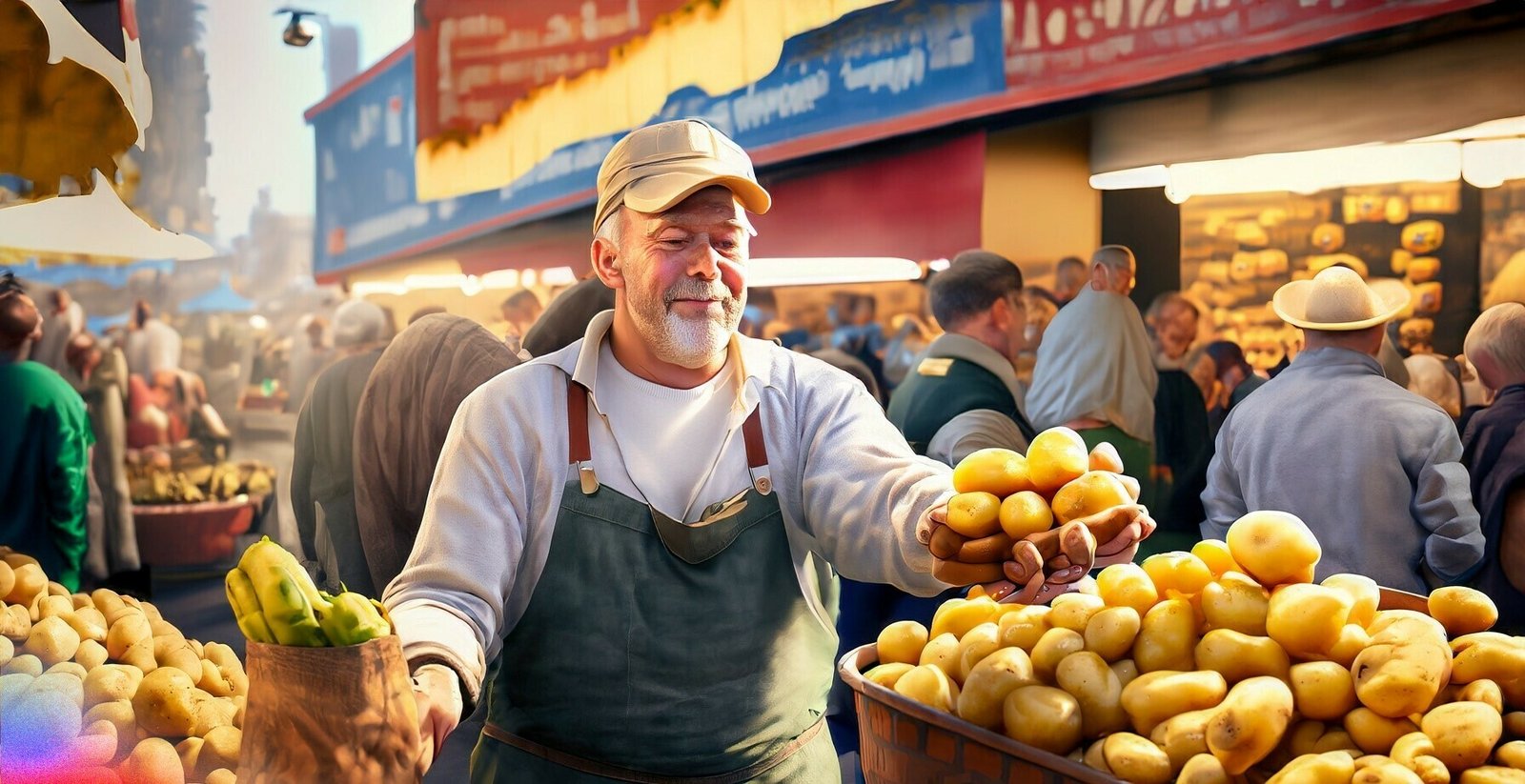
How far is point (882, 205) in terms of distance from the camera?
380 cm

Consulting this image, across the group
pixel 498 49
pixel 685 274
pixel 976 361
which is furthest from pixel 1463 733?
pixel 498 49

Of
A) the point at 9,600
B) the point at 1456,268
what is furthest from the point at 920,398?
the point at 9,600

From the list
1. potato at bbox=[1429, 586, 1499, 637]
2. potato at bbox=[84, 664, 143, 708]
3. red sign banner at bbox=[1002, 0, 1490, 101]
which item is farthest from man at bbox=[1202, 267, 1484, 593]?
potato at bbox=[84, 664, 143, 708]

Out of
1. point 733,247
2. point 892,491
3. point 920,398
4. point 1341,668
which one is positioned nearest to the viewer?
point 1341,668

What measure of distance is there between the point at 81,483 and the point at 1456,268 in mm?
4061

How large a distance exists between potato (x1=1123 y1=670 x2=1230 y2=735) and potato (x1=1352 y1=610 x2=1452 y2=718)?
0.49ft

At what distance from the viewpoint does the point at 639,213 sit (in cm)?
197

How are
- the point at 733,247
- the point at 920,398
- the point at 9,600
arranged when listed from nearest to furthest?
the point at 733,247
the point at 9,600
the point at 920,398

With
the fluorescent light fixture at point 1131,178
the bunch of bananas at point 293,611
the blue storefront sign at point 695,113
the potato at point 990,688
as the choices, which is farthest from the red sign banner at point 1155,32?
the bunch of bananas at point 293,611

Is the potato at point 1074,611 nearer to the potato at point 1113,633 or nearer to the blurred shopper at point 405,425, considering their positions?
the potato at point 1113,633

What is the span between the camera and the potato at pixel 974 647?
157 cm

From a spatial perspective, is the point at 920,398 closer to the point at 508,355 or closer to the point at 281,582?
the point at 508,355

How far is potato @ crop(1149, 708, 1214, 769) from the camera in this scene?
132cm

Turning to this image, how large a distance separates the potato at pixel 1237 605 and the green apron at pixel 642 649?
0.73 metres
